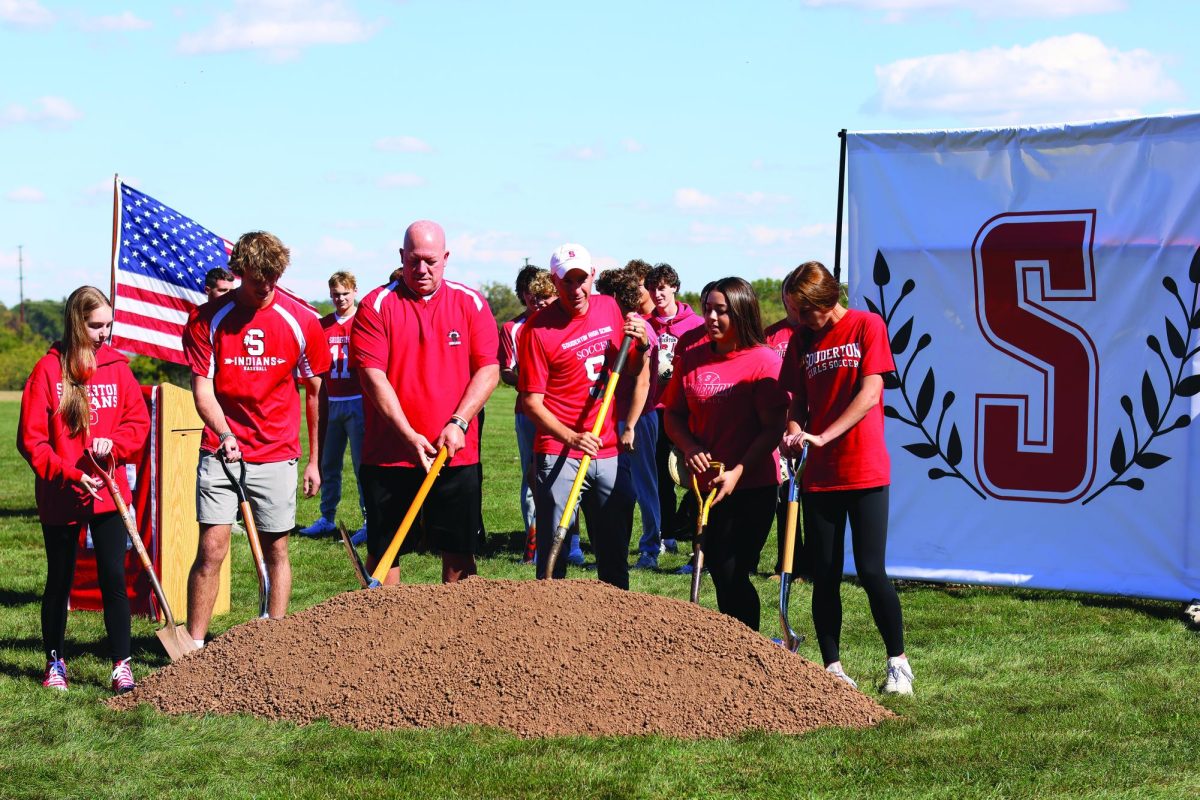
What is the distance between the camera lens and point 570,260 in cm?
664

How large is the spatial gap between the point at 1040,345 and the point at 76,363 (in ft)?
19.0

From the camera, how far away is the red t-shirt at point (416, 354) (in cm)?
651

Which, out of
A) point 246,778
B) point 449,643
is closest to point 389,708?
point 449,643

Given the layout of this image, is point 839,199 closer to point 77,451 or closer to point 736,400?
point 736,400

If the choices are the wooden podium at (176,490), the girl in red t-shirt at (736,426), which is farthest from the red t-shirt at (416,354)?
the wooden podium at (176,490)

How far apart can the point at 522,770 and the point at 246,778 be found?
3.21 ft

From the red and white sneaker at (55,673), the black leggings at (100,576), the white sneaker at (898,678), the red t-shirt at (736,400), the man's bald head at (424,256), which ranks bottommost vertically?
the red and white sneaker at (55,673)

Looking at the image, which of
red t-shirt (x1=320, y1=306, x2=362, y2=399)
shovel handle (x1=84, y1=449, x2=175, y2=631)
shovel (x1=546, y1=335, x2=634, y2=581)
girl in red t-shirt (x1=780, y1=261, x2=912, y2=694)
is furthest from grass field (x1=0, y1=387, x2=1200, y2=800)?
red t-shirt (x1=320, y1=306, x2=362, y2=399)

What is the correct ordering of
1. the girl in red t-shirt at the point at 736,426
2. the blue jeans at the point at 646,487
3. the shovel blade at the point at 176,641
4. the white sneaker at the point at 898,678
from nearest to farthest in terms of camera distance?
1. the white sneaker at the point at 898,678
2. the girl in red t-shirt at the point at 736,426
3. the shovel blade at the point at 176,641
4. the blue jeans at the point at 646,487

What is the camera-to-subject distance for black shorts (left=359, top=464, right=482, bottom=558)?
6.62 meters

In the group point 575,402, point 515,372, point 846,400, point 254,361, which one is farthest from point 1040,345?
point 254,361

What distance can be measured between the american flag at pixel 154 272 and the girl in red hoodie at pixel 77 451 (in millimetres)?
4923

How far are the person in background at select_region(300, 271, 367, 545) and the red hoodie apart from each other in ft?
14.5

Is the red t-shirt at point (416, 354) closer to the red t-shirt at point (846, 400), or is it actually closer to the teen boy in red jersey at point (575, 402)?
the teen boy in red jersey at point (575, 402)
